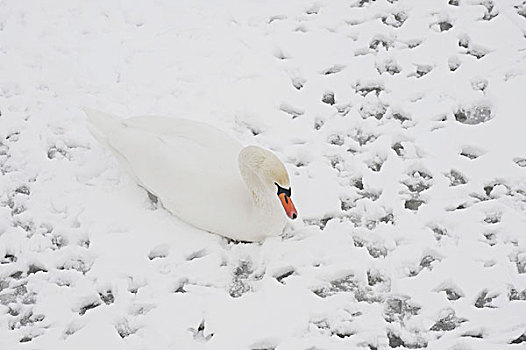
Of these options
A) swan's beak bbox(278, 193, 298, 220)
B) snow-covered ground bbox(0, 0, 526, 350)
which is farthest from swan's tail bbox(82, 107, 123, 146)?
swan's beak bbox(278, 193, 298, 220)

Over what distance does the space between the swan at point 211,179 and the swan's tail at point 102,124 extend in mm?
49

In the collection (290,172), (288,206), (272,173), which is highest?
(272,173)

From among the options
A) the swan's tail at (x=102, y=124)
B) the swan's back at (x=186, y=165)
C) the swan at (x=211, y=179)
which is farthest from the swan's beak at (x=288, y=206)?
the swan's tail at (x=102, y=124)

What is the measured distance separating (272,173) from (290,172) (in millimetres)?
636

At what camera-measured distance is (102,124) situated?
3.88 metres

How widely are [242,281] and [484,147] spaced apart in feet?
5.09

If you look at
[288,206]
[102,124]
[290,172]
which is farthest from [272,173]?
[102,124]

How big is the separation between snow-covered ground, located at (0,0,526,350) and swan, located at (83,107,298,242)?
130 mm

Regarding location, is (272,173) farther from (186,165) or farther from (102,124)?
(102,124)

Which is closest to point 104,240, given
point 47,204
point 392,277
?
point 47,204

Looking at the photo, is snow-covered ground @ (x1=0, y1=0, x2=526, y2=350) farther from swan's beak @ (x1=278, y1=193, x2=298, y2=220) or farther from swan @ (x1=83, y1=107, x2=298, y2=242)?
swan's beak @ (x1=278, y1=193, x2=298, y2=220)

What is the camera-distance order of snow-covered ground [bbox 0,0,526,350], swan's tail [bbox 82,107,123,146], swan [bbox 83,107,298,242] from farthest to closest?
swan's tail [bbox 82,107,123,146] → swan [bbox 83,107,298,242] → snow-covered ground [bbox 0,0,526,350]

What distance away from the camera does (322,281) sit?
11.3ft

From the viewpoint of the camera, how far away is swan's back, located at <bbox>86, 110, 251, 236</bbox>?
3.53 meters
